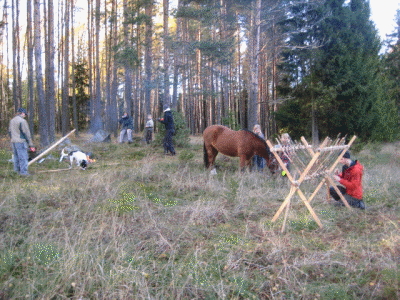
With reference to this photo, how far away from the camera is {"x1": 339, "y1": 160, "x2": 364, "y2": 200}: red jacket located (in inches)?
225

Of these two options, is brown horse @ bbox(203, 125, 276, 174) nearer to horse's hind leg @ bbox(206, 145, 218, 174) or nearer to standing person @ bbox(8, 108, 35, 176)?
horse's hind leg @ bbox(206, 145, 218, 174)

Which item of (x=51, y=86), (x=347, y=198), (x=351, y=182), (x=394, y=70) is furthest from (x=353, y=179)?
(x=394, y=70)

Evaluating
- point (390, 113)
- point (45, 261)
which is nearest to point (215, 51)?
point (390, 113)

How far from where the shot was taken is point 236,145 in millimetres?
9469

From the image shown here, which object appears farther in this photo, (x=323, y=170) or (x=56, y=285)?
(x=323, y=170)

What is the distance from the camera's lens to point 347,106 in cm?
1756

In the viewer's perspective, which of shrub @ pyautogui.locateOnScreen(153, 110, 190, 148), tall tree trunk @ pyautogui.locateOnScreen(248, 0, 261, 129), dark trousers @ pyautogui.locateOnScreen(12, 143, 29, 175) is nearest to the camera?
dark trousers @ pyautogui.locateOnScreen(12, 143, 29, 175)

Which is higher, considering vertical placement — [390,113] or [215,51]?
[215,51]

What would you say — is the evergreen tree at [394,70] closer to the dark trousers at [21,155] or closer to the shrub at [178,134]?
the shrub at [178,134]

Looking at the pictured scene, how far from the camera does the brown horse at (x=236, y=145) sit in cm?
882

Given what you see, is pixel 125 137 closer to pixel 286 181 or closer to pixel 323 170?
pixel 286 181

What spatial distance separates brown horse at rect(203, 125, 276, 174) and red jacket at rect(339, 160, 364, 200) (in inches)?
102

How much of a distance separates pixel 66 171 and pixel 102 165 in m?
1.16

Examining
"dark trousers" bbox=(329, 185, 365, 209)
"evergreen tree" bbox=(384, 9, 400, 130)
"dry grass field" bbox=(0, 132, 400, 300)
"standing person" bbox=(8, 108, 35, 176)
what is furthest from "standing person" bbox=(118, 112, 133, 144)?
"evergreen tree" bbox=(384, 9, 400, 130)
